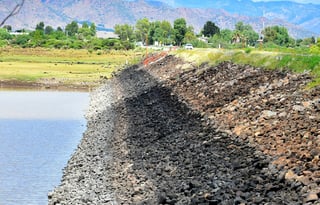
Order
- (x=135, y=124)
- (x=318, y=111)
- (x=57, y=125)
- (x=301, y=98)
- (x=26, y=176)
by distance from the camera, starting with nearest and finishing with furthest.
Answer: (x=318, y=111)
(x=301, y=98)
(x=26, y=176)
(x=135, y=124)
(x=57, y=125)

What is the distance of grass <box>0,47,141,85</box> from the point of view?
277ft

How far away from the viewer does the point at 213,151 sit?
2236 cm

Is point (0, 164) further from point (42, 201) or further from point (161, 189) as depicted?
point (161, 189)

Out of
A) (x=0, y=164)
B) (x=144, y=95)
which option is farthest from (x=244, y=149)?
(x=144, y=95)

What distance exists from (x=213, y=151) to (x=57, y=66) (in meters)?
84.8

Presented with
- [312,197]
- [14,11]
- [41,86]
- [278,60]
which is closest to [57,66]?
[41,86]

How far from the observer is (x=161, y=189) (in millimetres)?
19469

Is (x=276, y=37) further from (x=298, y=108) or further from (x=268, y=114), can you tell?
(x=298, y=108)

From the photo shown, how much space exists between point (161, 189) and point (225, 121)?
789 centimetres

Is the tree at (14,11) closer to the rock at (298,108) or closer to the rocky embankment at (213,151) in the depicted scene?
the rocky embankment at (213,151)

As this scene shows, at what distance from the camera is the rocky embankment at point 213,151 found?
658 inches

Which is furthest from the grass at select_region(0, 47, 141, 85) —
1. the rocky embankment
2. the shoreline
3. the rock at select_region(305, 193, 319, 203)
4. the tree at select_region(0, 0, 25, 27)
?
the tree at select_region(0, 0, 25, 27)

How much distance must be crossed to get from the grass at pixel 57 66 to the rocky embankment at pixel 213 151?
1832 inches

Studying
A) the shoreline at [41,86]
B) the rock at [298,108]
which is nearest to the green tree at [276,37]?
the shoreline at [41,86]
